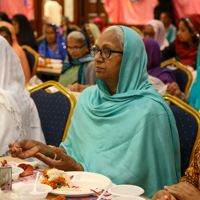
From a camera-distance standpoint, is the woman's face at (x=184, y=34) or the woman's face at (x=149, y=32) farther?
the woman's face at (x=149, y=32)

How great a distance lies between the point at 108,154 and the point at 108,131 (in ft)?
0.38

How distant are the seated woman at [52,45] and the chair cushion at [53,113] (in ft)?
13.0

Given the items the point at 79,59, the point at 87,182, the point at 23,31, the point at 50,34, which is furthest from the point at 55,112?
the point at 23,31

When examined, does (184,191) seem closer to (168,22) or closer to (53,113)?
(53,113)

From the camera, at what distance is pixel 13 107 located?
210cm

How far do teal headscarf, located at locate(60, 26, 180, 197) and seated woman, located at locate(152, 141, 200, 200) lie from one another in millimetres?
257

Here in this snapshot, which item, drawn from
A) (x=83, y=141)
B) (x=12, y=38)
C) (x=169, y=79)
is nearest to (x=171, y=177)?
(x=83, y=141)

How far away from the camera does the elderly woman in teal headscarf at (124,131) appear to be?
1602mm

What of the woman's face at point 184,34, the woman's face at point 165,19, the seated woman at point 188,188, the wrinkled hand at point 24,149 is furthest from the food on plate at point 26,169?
the woman's face at point 165,19

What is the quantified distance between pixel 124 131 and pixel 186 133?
1.32 ft

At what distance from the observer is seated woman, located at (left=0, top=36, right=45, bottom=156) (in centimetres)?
199

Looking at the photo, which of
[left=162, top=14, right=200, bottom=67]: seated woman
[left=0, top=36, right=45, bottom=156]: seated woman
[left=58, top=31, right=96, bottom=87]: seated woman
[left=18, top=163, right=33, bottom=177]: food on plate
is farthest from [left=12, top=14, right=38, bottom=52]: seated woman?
[left=18, top=163, right=33, bottom=177]: food on plate

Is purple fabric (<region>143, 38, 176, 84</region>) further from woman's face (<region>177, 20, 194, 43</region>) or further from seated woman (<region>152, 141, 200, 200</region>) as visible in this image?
seated woman (<region>152, 141, 200, 200</region>)

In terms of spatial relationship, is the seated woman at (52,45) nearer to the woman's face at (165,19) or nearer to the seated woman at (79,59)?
the seated woman at (79,59)
